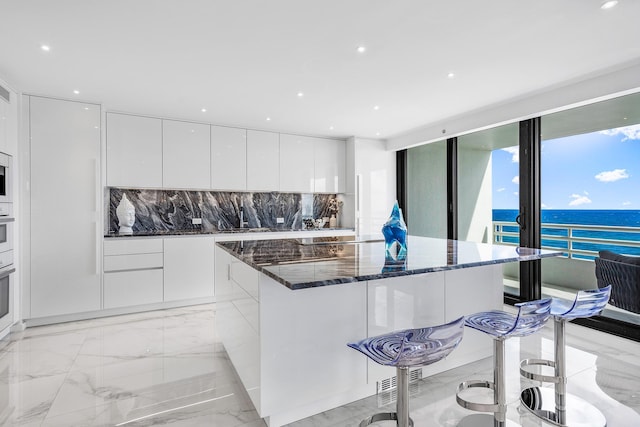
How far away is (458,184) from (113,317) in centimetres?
452

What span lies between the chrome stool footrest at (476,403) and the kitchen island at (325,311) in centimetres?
28

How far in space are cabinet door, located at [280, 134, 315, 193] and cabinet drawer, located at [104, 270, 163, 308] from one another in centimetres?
209

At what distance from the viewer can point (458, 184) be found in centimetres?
473

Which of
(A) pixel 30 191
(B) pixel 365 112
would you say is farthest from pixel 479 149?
(A) pixel 30 191

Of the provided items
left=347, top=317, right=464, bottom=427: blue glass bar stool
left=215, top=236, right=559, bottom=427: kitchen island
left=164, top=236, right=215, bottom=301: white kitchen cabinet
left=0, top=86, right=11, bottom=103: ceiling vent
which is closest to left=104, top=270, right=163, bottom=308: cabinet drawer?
left=164, top=236, right=215, bottom=301: white kitchen cabinet

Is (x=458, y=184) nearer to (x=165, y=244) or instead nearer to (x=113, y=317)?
(x=165, y=244)

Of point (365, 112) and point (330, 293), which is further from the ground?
point (365, 112)

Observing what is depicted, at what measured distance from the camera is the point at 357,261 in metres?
1.85

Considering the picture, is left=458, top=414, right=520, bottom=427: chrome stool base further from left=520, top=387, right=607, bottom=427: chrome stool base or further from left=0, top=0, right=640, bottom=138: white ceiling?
left=0, top=0, right=640, bottom=138: white ceiling

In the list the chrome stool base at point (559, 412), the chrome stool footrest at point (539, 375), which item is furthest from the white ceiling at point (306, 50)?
the chrome stool base at point (559, 412)

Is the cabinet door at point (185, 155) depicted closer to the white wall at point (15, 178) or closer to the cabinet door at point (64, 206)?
the cabinet door at point (64, 206)

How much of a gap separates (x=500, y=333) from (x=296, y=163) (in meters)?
3.92

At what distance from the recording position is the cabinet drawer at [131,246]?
3.77 m

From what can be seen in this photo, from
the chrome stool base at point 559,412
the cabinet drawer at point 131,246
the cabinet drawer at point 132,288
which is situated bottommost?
the chrome stool base at point 559,412
